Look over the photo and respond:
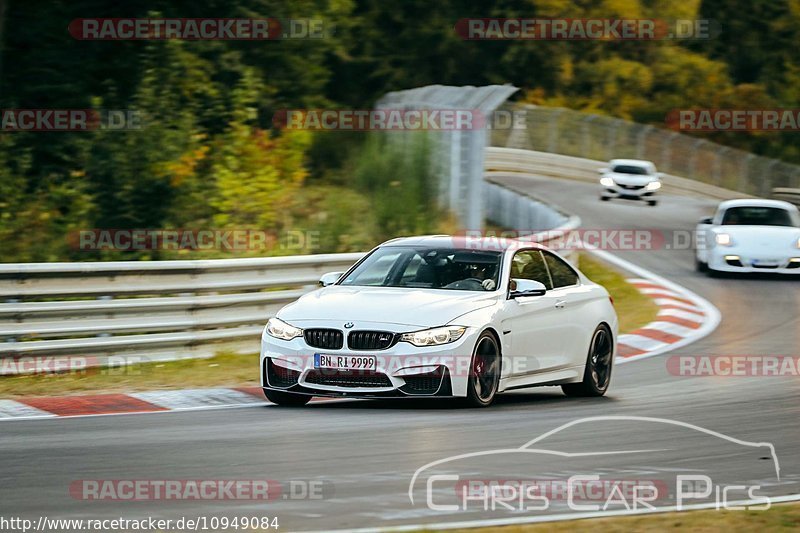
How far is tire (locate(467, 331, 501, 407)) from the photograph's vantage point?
35.9 feet

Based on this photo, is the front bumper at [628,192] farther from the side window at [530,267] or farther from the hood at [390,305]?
the hood at [390,305]

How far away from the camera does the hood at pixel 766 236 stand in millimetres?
24500

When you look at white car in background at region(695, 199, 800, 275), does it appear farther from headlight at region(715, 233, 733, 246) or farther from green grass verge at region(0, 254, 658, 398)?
green grass verge at region(0, 254, 658, 398)

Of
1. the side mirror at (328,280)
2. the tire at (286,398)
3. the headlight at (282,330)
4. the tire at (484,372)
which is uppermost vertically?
the side mirror at (328,280)

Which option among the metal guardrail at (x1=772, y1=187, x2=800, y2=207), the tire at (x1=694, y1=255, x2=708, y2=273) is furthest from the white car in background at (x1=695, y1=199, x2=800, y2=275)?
the metal guardrail at (x1=772, y1=187, x2=800, y2=207)

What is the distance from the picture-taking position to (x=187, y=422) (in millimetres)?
10320

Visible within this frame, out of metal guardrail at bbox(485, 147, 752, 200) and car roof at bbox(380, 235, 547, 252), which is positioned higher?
car roof at bbox(380, 235, 547, 252)

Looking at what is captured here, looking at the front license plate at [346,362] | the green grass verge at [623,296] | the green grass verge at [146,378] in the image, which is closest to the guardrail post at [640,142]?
the green grass verge at [623,296]

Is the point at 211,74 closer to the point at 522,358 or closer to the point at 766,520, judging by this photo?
the point at 522,358

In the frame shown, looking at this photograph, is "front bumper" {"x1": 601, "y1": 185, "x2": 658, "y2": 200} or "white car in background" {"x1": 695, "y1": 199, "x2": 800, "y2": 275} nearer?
"white car in background" {"x1": 695, "y1": 199, "x2": 800, "y2": 275}

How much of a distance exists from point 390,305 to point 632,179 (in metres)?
31.3

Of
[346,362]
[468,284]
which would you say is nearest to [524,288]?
[468,284]

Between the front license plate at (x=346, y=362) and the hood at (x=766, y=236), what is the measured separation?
49.4 ft

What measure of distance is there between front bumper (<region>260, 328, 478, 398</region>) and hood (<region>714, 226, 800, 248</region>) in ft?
48.2
